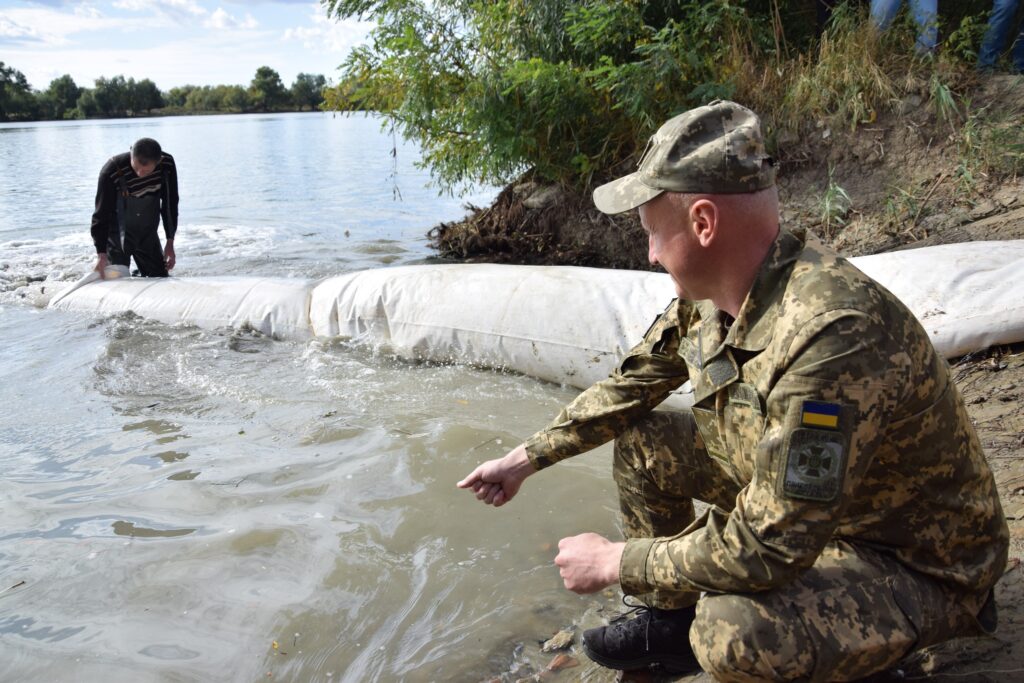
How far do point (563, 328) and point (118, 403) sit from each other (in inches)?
93.0

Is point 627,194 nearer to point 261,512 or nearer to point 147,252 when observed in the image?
point 261,512

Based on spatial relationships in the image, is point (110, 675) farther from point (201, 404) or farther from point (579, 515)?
point (201, 404)

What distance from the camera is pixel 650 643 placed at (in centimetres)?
184

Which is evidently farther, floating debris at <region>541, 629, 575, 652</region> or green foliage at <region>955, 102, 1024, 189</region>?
green foliage at <region>955, 102, 1024, 189</region>

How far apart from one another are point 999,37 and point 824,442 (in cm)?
545

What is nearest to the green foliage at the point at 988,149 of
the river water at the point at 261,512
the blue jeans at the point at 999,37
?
the blue jeans at the point at 999,37

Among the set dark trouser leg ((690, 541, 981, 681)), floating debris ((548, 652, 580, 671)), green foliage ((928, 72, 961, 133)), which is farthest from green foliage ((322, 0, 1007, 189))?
dark trouser leg ((690, 541, 981, 681))

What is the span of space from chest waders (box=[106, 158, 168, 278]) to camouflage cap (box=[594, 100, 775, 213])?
5.56m

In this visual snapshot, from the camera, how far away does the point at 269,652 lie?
223 cm

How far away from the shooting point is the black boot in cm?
183

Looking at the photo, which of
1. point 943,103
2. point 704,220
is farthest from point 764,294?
point 943,103

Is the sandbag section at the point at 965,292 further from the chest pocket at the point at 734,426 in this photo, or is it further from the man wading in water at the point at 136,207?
the man wading in water at the point at 136,207

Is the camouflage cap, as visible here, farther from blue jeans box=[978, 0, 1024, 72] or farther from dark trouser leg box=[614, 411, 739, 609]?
blue jeans box=[978, 0, 1024, 72]

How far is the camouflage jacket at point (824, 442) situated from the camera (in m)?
1.30
